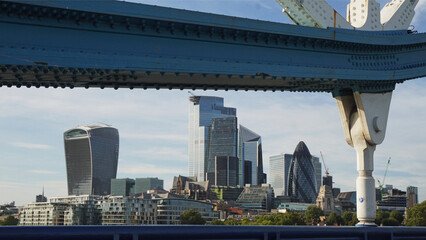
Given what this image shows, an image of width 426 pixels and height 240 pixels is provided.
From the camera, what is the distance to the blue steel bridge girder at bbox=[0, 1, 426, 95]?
51.3 ft

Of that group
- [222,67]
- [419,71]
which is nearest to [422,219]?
[419,71]

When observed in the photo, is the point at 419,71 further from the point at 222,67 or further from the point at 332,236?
the point at 332,236

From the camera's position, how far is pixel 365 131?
24094 mm

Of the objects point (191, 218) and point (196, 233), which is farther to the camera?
point (191, 218)

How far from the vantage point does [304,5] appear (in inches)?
863

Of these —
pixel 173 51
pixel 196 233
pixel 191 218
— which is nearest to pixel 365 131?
pixel 173 51

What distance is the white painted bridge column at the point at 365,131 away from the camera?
2388 centimetres

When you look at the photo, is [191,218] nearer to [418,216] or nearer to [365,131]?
[418,216]

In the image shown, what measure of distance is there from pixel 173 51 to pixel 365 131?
11.2m

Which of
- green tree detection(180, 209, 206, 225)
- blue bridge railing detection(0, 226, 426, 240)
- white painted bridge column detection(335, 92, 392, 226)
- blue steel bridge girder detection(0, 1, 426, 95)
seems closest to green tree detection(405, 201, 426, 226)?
green tree detection(180, 209, 206, 225)

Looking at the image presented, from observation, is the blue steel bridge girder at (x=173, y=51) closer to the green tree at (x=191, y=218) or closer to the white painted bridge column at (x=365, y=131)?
the white painted bridge column at (x=365, y=131)

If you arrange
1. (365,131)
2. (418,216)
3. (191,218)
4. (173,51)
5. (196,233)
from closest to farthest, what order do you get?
1. (196,233)
2. (173,51)
3. (365,131)
4. (418,216)
5. (191,218)

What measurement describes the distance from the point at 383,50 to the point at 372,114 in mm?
3130

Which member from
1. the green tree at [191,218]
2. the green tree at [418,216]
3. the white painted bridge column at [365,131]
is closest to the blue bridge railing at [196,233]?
the white painted bridge column at [365,131]
